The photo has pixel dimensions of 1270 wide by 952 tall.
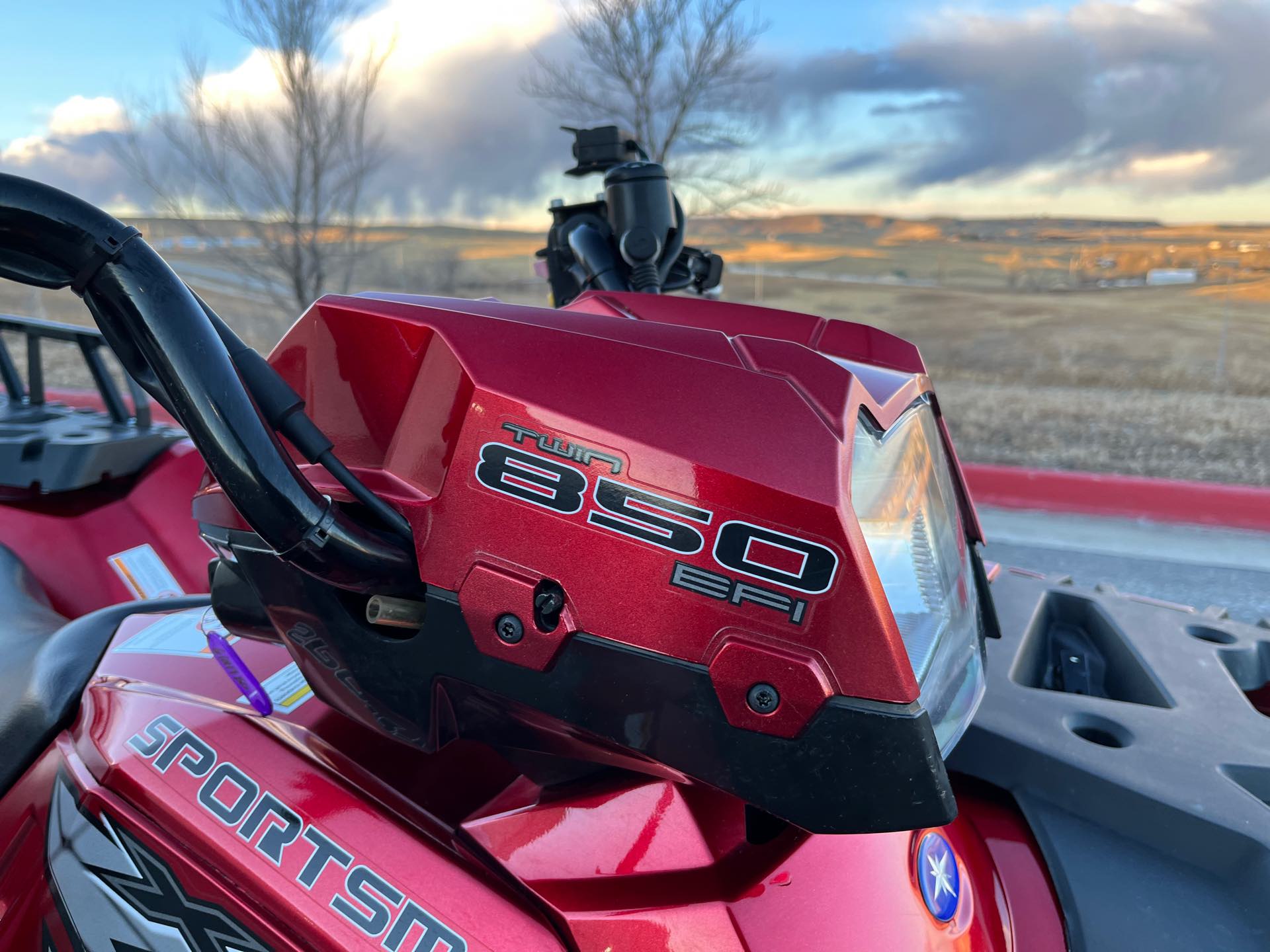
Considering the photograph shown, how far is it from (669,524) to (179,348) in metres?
0.51

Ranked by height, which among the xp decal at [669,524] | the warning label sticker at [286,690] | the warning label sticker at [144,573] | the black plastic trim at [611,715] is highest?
the xp decal at [669,524]

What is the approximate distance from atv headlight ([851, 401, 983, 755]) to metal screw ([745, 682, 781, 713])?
0.47 feet

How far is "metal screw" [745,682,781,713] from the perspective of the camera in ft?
2.76

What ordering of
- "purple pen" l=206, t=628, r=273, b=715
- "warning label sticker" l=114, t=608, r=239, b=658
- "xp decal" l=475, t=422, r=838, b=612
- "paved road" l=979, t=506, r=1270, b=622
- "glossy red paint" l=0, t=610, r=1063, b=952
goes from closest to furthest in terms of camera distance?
"xp decal" l=475, t=422, r=838, b=612 → "glossy red paint" l=0, t=610, r=1063, b=952 → "purple pen" l=206, t=628, r=273, b=715 → "warning label sticker" l=114, t=608, r=239, b=658 → "paved road" l=979, t=506, r=1270, b=622

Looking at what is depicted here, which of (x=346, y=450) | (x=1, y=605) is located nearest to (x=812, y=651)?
(x=346, y=450)

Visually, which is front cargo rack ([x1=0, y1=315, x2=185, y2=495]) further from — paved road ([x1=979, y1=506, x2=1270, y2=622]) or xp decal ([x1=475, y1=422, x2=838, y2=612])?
paved road ([x1=979, y1=506, x2=1270, y2=622])

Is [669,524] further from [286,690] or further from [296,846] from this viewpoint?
[286,690]

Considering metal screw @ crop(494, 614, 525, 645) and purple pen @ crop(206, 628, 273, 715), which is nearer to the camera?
metal screw @ crop(494, 614, 525, 645)

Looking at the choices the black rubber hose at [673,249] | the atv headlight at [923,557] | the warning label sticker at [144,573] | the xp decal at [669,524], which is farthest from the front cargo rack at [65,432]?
the atv headlight at [923,557]

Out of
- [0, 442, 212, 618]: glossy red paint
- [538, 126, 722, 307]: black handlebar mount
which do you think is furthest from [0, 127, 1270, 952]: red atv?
[538, 126, 722, 307]: black handlebar mount

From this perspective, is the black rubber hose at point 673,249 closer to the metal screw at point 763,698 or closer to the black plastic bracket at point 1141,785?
the black plastic bracket at point 1141,785

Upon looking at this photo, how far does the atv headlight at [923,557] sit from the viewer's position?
90 cm

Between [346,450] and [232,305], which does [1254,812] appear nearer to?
[346,450]

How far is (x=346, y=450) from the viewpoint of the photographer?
→ 107 centimetres
